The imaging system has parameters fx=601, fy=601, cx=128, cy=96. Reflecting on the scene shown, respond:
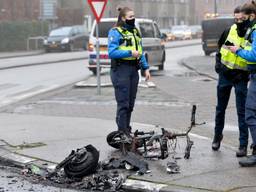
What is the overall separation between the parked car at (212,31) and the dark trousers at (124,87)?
23970mm

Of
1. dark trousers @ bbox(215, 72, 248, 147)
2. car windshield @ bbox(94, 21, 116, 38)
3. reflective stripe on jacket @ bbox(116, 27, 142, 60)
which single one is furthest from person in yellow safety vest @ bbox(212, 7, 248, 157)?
car windshield @ bbox(94, 21, 116, 38)

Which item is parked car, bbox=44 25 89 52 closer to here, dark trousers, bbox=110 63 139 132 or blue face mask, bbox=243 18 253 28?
dark trousers, bbox=110 63 139 132

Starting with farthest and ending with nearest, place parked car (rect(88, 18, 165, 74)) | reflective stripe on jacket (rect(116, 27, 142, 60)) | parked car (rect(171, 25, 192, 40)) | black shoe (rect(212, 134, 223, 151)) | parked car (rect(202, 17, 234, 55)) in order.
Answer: parked car (rect(171, 25, 192, 40)) → parked car (rect(202, 17, 234, 55)) → parked car (rect(88, 18, 165, 74)) → reflective stripe on jacket (rect(116, 27, 142, 60)) → black shoe (rect(212, 134, 223, 151))

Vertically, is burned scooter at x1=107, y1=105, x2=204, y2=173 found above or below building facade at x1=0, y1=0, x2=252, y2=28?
below

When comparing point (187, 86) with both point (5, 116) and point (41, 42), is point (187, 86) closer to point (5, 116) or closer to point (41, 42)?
point (5, 116)

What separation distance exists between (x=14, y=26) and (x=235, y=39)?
3683cm

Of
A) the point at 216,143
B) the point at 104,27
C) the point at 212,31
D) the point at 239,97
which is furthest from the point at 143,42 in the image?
the point at 239,97

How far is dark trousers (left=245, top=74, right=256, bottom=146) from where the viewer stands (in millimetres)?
6938

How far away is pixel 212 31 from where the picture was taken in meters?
32.2

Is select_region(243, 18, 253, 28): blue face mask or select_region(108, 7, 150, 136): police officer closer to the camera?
select_region(243, 18, 253, 28): blue face mask

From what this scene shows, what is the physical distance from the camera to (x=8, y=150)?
8164 mm

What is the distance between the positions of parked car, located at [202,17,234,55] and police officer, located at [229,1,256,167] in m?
24.8

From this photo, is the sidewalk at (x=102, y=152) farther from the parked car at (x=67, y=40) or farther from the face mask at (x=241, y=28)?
the parked car at (x=67, y=40)

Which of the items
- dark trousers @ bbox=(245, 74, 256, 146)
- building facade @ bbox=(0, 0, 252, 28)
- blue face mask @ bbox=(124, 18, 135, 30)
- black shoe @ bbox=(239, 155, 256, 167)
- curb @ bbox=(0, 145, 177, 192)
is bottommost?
curb @ bbox=(0, 145, 177, 192)
